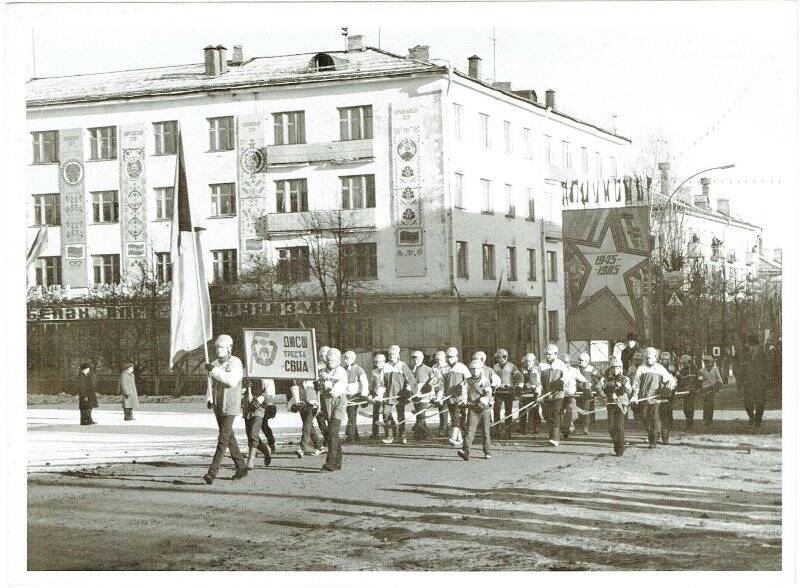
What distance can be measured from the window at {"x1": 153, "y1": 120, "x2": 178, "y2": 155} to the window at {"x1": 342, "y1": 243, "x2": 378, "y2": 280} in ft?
9.06

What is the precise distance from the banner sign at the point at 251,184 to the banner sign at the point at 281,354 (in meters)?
1.68

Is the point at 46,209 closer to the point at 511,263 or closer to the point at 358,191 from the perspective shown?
the point at 358,191

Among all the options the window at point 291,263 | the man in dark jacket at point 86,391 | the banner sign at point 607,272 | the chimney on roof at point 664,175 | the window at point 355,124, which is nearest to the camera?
the chimney on roof at point 664,175

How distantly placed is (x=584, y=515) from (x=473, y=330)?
244 inches

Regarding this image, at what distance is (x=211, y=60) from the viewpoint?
45.6 ft

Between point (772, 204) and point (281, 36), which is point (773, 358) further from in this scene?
point (281, 36)

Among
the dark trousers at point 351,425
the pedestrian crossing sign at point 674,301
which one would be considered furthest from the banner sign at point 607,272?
the dark trousers at point 351,425

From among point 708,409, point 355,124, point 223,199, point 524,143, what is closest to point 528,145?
point 524,143

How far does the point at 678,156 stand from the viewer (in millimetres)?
14398

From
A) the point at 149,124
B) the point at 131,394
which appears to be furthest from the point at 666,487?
the point at 131,394

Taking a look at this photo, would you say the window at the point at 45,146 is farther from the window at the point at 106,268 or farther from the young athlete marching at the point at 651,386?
the young athlete marching at the point at 651,386

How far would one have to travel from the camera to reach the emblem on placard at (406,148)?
1522 centimetres

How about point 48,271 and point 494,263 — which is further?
point 494,263

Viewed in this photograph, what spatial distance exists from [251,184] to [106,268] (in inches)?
96.2
